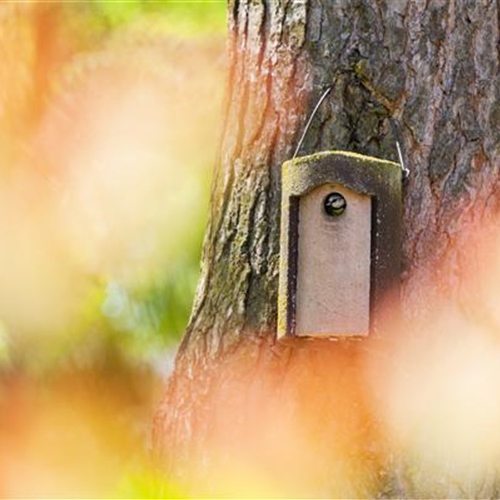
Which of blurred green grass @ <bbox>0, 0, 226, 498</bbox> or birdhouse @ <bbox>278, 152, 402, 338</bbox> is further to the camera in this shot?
blurred green grass @ <bbox>0, 0, 226, 498</bbox>

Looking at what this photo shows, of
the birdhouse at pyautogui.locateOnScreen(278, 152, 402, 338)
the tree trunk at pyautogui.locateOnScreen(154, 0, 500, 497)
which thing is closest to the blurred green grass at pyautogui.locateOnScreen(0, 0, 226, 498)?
the tree trunk at pyautogui.locateOnScreen(154, 0, 500, 497)

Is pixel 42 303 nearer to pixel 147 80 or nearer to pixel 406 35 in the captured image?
pixel 147 80

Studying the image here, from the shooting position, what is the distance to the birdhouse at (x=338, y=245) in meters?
2.62

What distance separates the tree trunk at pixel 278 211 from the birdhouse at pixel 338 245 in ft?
0.36

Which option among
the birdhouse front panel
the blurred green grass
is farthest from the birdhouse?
the blurred green grass

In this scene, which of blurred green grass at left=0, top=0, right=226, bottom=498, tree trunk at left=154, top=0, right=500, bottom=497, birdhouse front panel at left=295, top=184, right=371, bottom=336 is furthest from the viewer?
blurred green grass at left=0, top=0, right=226, bottom=498

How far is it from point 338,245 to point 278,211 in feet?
0.74

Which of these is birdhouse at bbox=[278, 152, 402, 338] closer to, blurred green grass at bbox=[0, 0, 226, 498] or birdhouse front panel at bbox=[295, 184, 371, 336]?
birdhouse front panel at bbox=[295, 184, 371, 336]

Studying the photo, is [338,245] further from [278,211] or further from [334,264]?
[278,211]

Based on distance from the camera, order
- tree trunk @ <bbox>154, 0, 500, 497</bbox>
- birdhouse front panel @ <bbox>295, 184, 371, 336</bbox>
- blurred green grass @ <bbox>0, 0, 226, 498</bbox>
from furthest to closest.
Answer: blurred green grass @ <bbox>0, 0, 226, 498</bbox>
tree trunk @ <bbox>154, 0, 500, 497</bbox>
birdhouse front panel @ <bbox>295, 184, 371, 336</bbox>

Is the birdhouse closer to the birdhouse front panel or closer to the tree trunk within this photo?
the birdhouse front panel

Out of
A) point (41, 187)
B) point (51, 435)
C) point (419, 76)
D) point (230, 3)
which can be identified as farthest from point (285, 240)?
point (51, 435)

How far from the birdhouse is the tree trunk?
11cm

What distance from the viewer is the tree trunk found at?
274cm
